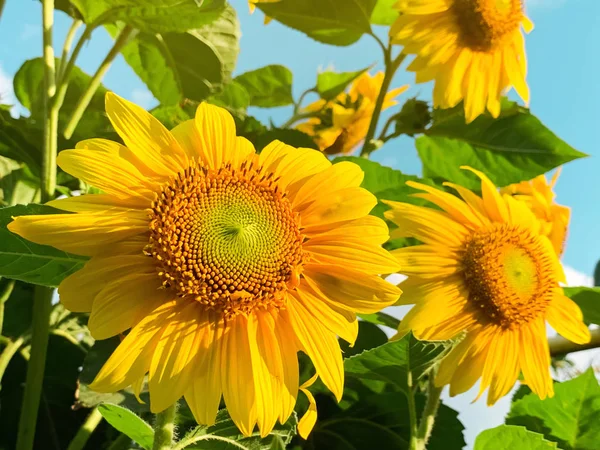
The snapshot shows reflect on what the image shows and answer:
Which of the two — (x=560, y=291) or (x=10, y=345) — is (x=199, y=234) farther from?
(x=560, y=291)

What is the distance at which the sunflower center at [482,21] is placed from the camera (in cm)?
86

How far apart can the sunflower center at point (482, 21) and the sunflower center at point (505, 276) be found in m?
0.26

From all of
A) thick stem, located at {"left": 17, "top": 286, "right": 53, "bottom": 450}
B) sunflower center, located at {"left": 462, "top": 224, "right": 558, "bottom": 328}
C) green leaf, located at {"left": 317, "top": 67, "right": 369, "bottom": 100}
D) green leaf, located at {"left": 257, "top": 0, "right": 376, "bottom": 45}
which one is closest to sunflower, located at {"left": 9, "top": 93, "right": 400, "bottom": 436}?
thick stem, located at {"left": 17, "top": 286, "right": 53, "bottom": 450}

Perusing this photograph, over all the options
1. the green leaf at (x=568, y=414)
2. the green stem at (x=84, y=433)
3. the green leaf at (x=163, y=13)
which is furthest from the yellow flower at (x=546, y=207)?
the green stem at (x=84, y=433)

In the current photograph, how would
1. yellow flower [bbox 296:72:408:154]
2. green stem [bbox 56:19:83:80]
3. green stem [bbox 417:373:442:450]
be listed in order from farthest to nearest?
yellow flower [bbox 296:72:408:154], green stem [bbox 56:19:83:80], green stem [bbox 417:373:442:450]

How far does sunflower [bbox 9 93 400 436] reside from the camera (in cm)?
43

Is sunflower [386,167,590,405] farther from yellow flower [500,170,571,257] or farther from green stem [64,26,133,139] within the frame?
green stem [64,26,133,139]

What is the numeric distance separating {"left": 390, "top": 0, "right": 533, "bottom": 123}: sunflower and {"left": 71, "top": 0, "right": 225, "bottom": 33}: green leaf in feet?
0.91

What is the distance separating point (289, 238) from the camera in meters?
0.48

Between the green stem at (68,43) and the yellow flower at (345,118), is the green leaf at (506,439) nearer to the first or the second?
the yellow flower at (345,118)

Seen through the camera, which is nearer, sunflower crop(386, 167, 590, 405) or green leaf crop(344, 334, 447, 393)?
green leaf crop(344, 334, 447, 393)

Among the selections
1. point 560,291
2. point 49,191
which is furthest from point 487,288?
point 49,191

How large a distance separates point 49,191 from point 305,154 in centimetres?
28

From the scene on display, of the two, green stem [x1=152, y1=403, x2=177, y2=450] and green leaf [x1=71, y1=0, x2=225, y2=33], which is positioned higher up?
green leaf [x1=71, y1=0, x2=225, y2=33]
